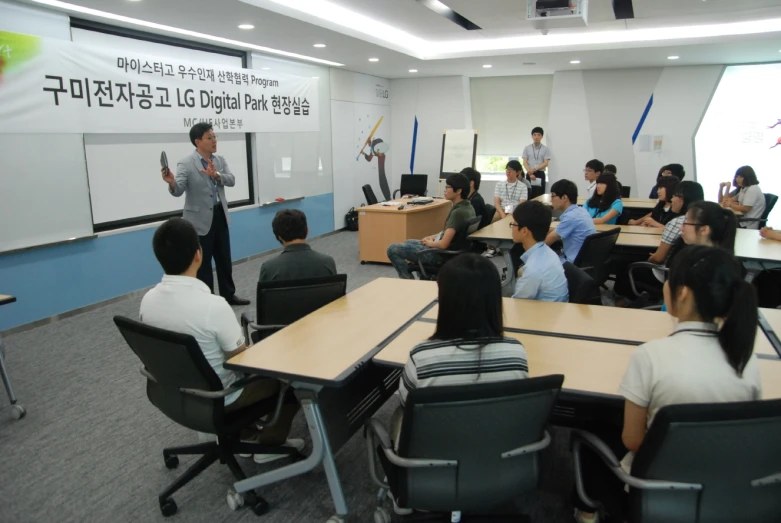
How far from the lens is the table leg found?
200 cm

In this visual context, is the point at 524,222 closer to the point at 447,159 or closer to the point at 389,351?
the point at 389,351

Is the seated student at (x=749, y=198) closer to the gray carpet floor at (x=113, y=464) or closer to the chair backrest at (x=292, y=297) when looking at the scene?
the gray carpet floor at (x=113, y=464)

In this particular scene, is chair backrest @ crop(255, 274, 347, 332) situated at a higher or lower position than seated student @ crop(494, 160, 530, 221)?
lower

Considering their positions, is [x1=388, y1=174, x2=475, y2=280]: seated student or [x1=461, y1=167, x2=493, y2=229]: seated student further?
[x1=461, y1=167, x2=493, y2=229]: seated student

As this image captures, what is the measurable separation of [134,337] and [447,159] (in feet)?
27.2

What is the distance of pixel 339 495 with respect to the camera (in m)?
2.08

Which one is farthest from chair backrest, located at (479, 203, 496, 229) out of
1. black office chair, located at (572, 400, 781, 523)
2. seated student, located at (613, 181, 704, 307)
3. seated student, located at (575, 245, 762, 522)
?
black office chair, located at (572, 400, 781, 523)

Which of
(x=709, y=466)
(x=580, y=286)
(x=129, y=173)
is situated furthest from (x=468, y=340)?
(x=129, y=173)

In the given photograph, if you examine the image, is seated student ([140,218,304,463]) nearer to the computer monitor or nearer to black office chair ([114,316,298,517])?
black office chair ([114,316,298,517])

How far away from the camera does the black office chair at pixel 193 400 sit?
187cm

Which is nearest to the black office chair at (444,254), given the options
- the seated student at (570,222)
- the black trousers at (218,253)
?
the seated student at (570,222)

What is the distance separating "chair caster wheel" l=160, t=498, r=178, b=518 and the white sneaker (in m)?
0.42

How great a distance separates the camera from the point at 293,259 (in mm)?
2832

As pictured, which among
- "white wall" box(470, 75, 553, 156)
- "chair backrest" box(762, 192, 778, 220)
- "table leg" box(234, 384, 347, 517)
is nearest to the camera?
"table leg" box(234, 384, 347, 517)
